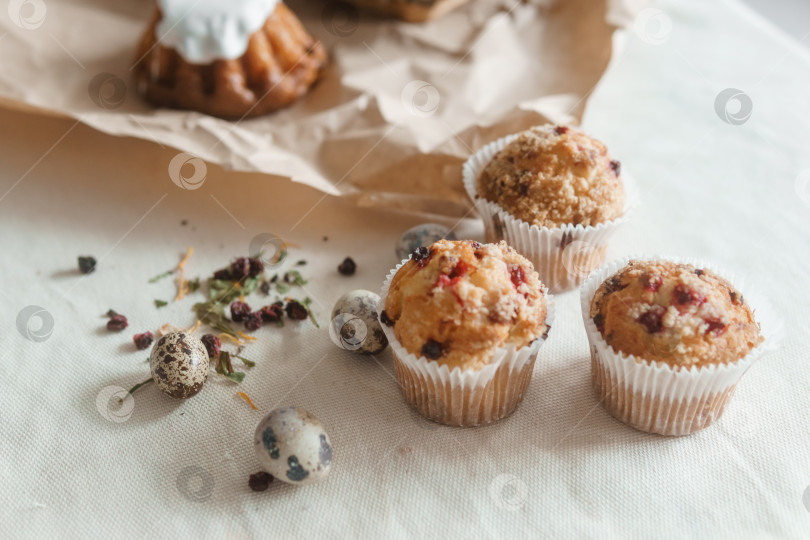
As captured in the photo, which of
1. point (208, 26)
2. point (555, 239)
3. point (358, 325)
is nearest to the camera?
point (358, 325)

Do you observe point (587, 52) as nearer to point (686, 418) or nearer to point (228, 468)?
point (686, 418)

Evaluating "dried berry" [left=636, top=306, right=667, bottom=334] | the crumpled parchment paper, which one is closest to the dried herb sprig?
the crumpled parchment paper

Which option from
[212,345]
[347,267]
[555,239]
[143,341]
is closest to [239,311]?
[212,345]

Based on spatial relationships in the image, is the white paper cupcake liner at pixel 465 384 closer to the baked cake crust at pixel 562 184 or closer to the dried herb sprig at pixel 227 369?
the baked cake crust at pixel 562 184

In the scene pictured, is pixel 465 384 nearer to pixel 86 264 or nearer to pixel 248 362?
pixel 248 362

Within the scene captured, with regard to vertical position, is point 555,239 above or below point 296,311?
above

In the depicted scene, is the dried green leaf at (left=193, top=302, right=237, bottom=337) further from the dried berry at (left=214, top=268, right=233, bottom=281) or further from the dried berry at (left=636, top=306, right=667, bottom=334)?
the dried berry at (left=636, top=306, right=667, bottom=334)
